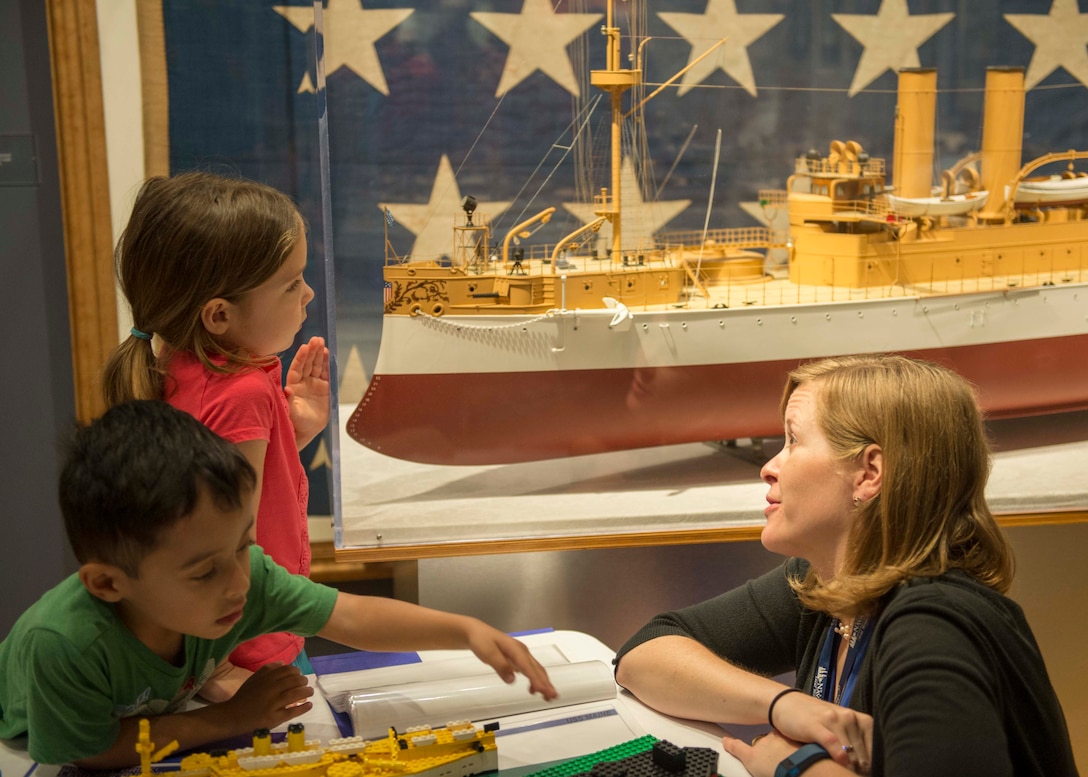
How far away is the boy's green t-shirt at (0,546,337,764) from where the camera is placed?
1.07 meters

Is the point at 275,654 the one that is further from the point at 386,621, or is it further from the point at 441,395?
the point at 441,395

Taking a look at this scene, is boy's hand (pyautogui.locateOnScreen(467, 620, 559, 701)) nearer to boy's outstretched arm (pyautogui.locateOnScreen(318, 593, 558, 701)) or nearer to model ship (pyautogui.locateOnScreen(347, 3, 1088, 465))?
boy's outstretched arm (pyautogui.locateOnScreen(318, 593, 558, 701))

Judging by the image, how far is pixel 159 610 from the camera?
1070mm

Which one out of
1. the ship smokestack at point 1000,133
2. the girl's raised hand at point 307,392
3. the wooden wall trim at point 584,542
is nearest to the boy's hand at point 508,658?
the girl's raised hand at point 307,392

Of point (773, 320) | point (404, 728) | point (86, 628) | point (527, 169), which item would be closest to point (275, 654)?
point (404, 728)

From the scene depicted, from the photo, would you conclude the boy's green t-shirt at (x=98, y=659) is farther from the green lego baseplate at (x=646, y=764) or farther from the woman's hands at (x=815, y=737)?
the woman's hands at (x=815, y=737)

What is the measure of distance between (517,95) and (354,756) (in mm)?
1552

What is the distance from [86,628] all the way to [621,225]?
154 centimetres

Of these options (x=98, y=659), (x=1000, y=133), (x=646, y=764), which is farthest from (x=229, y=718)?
(x=1000, y=133)

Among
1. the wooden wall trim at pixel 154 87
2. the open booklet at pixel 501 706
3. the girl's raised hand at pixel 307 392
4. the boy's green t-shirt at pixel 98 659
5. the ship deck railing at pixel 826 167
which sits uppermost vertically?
the wooden wall trim at pixel 154 87

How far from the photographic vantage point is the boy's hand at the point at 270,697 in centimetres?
120

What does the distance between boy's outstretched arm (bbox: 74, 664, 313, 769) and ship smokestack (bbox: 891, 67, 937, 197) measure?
1.86m

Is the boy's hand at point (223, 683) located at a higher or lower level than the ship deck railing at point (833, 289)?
lower

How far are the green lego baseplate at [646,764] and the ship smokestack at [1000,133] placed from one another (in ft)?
6.13
